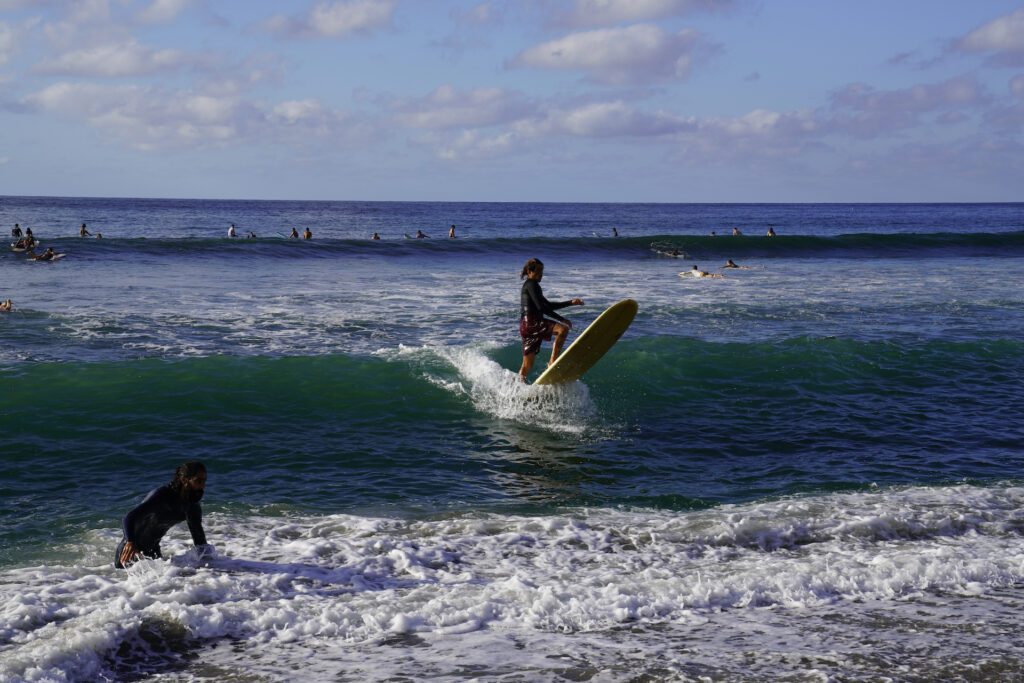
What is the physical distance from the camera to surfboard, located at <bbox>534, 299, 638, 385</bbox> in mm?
12578

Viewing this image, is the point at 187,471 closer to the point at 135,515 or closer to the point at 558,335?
the point at 135,515

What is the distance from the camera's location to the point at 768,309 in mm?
23594

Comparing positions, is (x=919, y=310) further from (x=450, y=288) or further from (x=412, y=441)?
(x=412, y=441)

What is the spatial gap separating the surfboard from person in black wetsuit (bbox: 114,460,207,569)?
6.56 metres

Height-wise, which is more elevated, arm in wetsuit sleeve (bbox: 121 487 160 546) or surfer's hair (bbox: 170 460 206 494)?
surfer's hair (bbox: 170 460 206 494)

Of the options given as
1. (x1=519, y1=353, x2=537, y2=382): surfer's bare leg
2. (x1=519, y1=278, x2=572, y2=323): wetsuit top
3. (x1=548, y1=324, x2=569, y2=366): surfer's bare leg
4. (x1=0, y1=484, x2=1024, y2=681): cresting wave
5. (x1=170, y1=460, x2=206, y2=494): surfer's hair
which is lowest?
(x1=0, y1=484, x2=1024, y2=681): cresting wave

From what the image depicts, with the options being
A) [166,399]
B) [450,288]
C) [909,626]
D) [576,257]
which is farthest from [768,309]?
[576,257]

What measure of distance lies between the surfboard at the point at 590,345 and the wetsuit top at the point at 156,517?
6520mm

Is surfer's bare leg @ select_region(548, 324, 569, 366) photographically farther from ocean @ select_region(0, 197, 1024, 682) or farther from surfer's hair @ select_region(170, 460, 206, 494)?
surfer's hair @ select_region(170, 460, 206, 494)

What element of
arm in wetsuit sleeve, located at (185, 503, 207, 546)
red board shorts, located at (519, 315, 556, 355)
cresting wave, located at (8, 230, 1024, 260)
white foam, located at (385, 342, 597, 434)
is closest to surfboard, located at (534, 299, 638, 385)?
white foam, located at (385, 342, 597, 434)

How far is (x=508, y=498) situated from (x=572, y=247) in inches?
1615

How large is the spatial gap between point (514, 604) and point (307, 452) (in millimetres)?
4829

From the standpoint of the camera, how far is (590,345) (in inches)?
511

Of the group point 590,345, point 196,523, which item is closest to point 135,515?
point 196,523
